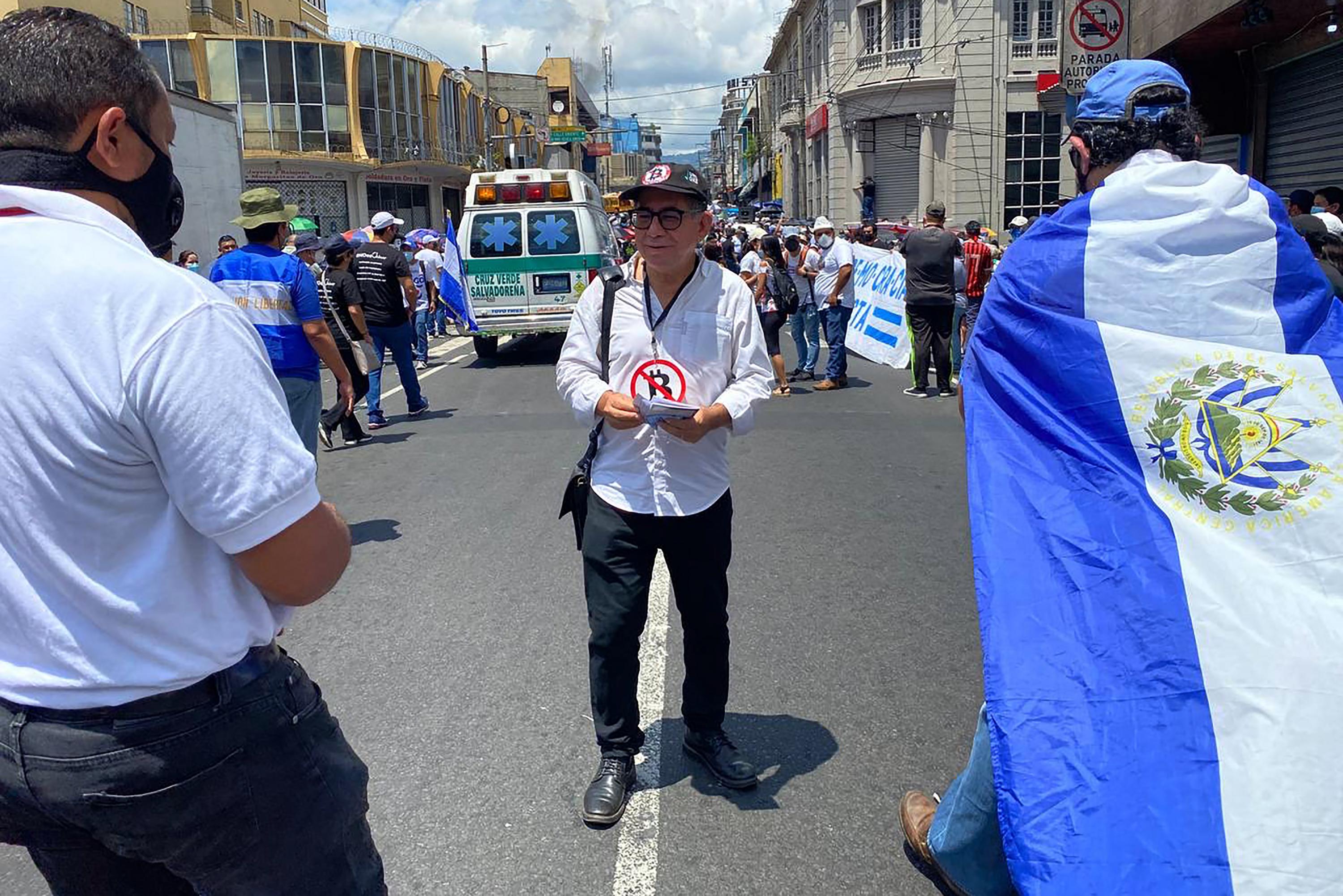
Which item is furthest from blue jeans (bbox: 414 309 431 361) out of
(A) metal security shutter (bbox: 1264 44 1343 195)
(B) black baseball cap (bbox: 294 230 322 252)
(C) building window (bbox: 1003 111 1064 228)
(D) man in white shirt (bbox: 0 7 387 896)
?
(C) building window (bbox: 1003 111 1064 228)

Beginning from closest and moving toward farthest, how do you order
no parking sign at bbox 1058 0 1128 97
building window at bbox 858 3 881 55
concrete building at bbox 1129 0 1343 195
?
no parking sign at bbox 1058 0 1128 97 → concrete building at bbox 1129 0 1343 195 → building window at bbox 858 3 881 55

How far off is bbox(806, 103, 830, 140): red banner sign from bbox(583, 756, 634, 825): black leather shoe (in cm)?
4515

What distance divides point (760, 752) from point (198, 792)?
241 cm

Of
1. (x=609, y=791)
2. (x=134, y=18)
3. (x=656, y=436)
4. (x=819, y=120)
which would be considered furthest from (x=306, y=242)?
(x=819, y=120)

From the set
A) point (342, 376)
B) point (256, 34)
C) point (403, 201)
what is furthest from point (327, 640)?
point (256, 34)

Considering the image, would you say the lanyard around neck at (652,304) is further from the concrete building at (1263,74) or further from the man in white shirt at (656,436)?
the concrete building at (1263,74)

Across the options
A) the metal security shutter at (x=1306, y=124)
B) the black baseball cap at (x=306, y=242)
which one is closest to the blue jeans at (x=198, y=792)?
the black baseball cap at (x=306, y=242)

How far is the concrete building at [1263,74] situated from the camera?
12.0 metres

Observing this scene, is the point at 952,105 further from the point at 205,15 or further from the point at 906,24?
the point at 205,15

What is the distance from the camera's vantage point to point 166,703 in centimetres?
157

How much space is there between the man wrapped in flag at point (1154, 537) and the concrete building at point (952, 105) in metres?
34.1

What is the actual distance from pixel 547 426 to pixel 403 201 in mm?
40289

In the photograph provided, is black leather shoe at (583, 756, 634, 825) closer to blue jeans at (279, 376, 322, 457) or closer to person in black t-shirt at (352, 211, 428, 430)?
blue jeans at (279, 376, 322, 457)

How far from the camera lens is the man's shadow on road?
346cm
